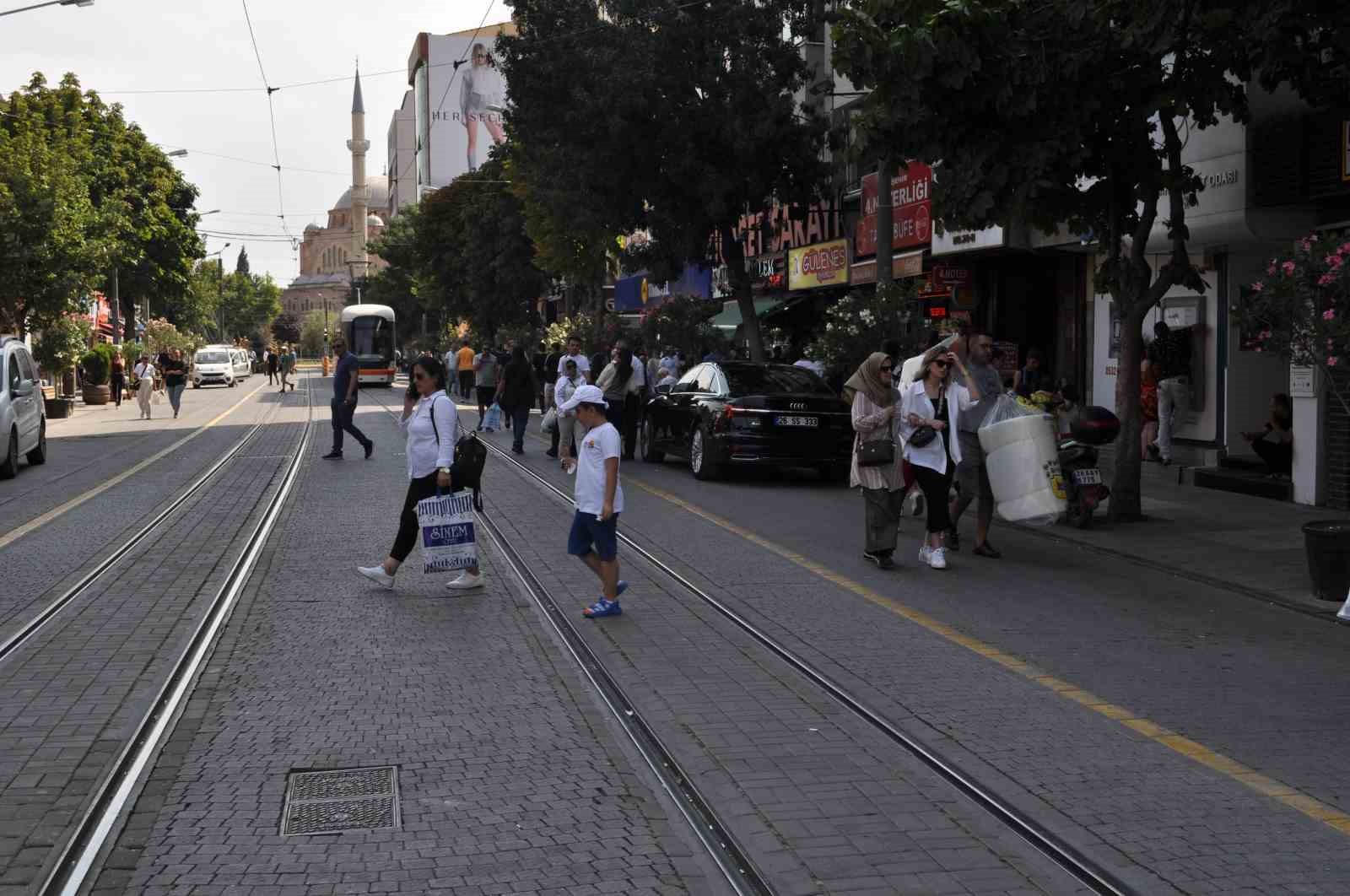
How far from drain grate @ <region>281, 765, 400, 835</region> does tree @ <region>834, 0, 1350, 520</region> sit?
349 inches

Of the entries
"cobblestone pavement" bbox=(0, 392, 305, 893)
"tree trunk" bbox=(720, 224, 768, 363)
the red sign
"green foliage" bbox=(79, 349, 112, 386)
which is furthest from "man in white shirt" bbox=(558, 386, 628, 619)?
"green foliage" bbox=(79, 349, 112, 386)

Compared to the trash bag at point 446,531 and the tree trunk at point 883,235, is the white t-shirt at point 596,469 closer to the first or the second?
the trash bag at point 446,531

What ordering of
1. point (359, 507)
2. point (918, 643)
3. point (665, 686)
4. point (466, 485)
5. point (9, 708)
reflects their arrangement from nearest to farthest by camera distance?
point (9, 708), point (665, 686), point (918, 643), point (466, 485), point (359, 507)

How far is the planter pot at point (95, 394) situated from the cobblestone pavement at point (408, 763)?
37.5 meters

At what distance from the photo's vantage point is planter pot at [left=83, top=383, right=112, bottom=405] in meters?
44.6

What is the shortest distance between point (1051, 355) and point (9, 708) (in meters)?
22.2

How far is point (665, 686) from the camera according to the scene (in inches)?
287

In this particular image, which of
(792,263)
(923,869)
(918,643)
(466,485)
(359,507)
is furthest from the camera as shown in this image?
(792,263)

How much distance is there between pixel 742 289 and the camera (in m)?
29.7

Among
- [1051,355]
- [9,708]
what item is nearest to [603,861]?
[9,708]

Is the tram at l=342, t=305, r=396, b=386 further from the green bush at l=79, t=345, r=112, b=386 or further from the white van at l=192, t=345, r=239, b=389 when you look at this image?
the green bush at l=79, t=345, r=112, b=386

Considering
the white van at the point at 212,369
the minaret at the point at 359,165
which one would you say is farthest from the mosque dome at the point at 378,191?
the white van at the point at 212,369

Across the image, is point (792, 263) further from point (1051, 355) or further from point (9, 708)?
point (9, 708)

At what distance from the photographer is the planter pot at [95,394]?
44.6 m
